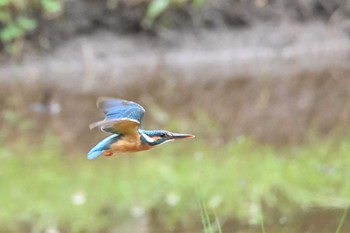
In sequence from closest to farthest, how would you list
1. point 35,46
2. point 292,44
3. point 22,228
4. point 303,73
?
1. point 22,228
2. point 303,73
3. point 35,46
4. point 292,44

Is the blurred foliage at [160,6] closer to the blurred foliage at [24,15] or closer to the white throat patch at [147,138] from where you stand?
the blurred foliage at [24,15]

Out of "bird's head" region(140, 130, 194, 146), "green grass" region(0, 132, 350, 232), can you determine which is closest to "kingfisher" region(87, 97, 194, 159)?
"bird's head" region(140, 130, 194, 146)

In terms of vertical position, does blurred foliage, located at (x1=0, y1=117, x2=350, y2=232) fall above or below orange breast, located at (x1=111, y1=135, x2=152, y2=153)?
below

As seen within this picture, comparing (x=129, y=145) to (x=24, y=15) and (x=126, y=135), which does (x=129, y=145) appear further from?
(x=24, y=15)

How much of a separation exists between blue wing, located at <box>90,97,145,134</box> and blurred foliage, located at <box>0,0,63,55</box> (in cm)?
631

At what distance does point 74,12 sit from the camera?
831 centimetres

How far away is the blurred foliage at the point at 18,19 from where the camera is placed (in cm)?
Result: 771

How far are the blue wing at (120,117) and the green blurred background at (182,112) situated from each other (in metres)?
0.61

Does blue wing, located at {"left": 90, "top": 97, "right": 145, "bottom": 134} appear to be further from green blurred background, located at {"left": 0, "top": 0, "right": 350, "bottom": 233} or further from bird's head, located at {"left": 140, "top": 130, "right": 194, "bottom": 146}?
green blurred background, located at {"left": 0, "top": 0, "right": 350, "bottom": 233}

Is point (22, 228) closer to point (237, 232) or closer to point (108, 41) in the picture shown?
point (237, 232)

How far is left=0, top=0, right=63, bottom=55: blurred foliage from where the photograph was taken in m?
7.71

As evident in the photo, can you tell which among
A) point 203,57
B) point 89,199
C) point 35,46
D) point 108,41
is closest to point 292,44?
point 203,57

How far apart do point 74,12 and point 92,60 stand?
0.62 m

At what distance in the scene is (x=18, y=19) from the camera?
307 inches
